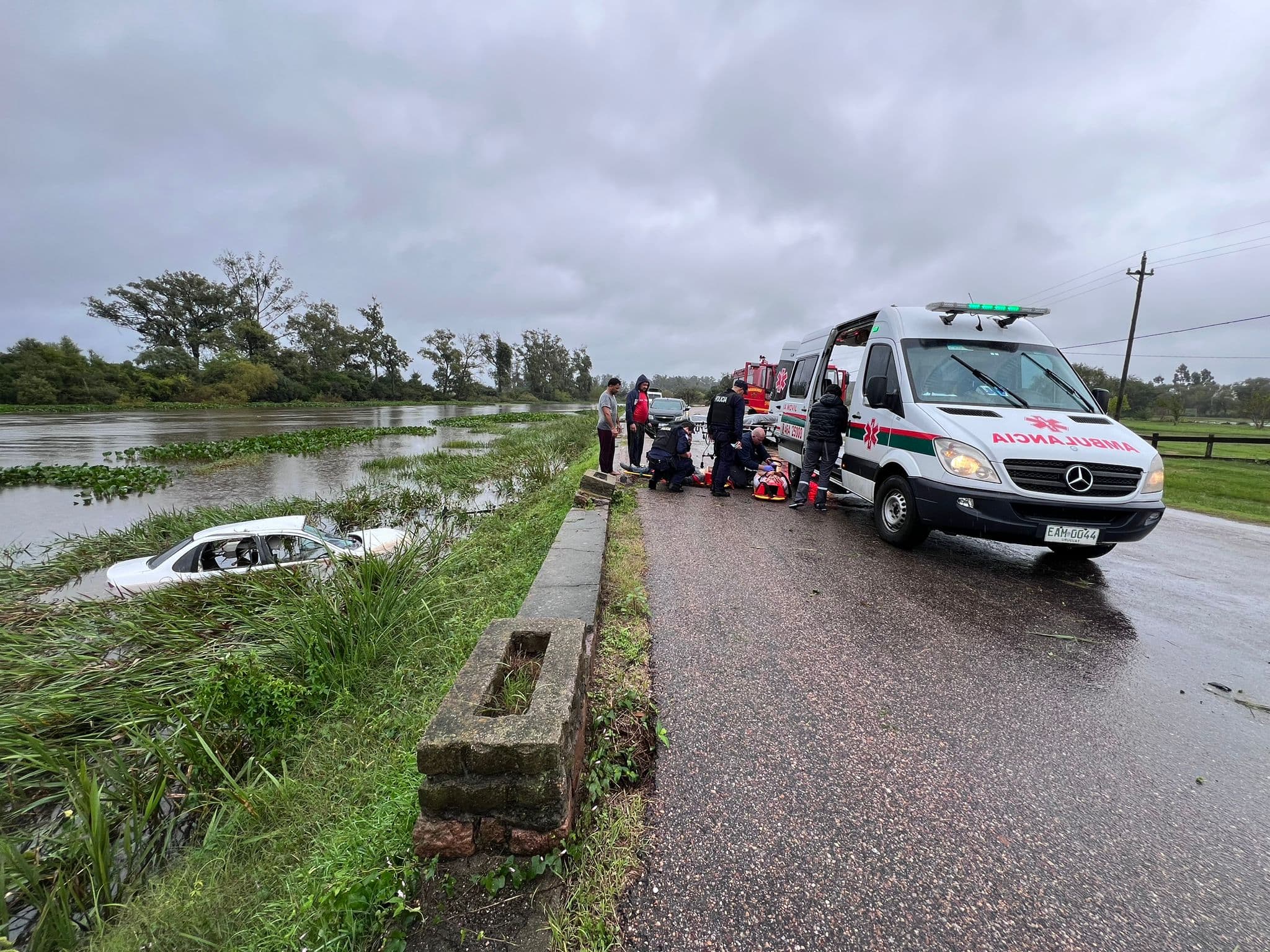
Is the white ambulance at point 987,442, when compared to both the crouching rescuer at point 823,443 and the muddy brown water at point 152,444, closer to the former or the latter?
the crouching rescuer at point 823,443

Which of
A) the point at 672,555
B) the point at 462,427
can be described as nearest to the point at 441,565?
the point at 672,555

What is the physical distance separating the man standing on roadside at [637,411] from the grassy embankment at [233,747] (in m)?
4.26

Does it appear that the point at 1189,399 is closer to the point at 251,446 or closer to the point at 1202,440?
the point at 1202,440

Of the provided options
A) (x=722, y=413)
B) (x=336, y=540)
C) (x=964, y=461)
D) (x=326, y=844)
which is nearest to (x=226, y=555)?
(x=336, y=540)

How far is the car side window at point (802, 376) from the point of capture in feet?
27.4

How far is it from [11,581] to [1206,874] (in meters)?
11.0

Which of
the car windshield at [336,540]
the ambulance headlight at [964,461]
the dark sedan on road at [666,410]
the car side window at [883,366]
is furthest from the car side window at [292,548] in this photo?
the dark sedan on road at [666,410]

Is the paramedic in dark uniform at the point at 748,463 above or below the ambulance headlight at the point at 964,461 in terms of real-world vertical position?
below

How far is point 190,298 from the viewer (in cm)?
5719

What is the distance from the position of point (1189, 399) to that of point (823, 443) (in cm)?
9046

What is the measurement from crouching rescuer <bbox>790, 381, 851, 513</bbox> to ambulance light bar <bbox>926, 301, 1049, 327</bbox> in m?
1.48

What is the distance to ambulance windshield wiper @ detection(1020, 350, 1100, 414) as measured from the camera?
5016 mm

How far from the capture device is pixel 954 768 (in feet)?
7.30

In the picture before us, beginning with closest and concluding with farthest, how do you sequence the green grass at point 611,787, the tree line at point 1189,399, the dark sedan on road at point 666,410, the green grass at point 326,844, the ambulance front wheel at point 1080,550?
the green grass at point 611,787 → the green grass at point 326,844 → the ambulance front wheel at point 1080,550 → the dark sedan on road at point 666,410 → the tree line at point 1189,399
